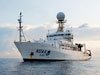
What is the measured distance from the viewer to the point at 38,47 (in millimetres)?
50094

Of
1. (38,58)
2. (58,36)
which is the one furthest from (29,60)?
(58,36)

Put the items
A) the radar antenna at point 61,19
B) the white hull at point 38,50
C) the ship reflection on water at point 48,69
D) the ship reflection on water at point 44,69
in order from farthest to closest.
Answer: the radar antenna at point 61,19, the white hull at point 38,50, the ship reflection on water at point 48,69, the ship reflection on water at point 44,69

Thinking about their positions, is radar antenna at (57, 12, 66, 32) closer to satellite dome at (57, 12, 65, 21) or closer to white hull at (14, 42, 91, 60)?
satellite dome at (57, 12, 65, 21)

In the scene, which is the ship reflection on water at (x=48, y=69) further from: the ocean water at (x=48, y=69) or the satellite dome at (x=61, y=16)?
the satellite dome at (x=61, y=16)

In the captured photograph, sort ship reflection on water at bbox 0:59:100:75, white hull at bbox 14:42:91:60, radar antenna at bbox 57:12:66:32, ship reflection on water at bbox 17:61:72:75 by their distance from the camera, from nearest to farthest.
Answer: ship reflection on water at bbox 17:61:72:75
ship reflection on water at bbox 0:59:100:75
white hull at bbox 14:42:91:60
radar antenna at bbox 57:12:66:32

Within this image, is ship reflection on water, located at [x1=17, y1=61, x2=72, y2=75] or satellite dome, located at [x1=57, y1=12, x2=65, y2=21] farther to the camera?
satellite dome, located at [x1=57, y1=12, x2=65, y2=21]

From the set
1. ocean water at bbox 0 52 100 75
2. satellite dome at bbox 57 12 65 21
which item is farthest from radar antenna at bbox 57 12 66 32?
ocean water at bbox 0 52 100 75

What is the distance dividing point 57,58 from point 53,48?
13.2ft

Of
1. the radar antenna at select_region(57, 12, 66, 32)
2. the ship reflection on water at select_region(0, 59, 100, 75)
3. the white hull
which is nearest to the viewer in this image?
the ship reflection on water at select_region(0, 59, 100, 75)

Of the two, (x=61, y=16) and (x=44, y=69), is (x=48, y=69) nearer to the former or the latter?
(x=44, y=69)

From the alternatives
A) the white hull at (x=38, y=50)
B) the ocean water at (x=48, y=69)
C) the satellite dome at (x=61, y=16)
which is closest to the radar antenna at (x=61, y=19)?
the satellite dome at (x=61, y=16)

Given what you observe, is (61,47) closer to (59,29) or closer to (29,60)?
(29,60)

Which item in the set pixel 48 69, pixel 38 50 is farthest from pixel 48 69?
pixel 38 50

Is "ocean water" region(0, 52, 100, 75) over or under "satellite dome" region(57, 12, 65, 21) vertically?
under
